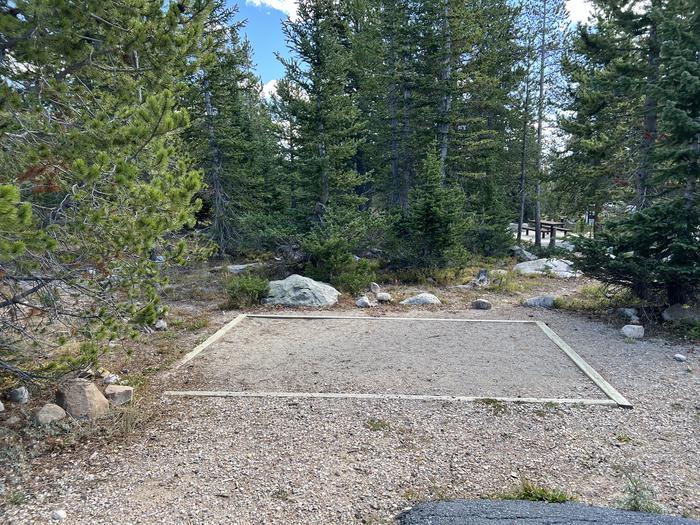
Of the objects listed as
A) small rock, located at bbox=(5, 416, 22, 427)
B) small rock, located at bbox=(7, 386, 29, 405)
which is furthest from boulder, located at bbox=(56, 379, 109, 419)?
small rock, located at bbox=(7, 386, 29, 405)

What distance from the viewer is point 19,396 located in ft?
12.8

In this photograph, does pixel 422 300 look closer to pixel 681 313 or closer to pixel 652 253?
pixel 652 253

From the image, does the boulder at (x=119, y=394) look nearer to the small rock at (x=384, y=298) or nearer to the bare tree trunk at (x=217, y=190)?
the small rock at (x=384, y=298)

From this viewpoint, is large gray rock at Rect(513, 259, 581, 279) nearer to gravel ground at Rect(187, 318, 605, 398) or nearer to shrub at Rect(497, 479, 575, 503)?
gravel ground at Rect(187, 318, 605, 398)

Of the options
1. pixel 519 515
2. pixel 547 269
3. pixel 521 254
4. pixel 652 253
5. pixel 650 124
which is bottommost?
pixel 519 515

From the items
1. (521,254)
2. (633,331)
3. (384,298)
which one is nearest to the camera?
(633,331)

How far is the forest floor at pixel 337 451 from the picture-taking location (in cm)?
268

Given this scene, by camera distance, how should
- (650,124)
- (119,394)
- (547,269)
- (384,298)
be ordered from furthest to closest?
(547,269)
(650,124)
(384,298)
(119,394)

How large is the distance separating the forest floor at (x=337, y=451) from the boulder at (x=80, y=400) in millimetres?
182

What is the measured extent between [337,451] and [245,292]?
535 cm

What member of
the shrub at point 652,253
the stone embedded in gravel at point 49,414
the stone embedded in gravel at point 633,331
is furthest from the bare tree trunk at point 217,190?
the stone embedded in gravel at point 633,331

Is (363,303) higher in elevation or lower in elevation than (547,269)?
lower

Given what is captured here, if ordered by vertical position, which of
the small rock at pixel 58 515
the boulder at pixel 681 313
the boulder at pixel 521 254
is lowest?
the small rock at pixel 58 515

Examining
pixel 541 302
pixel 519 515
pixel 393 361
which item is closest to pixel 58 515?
pixel 519 515
